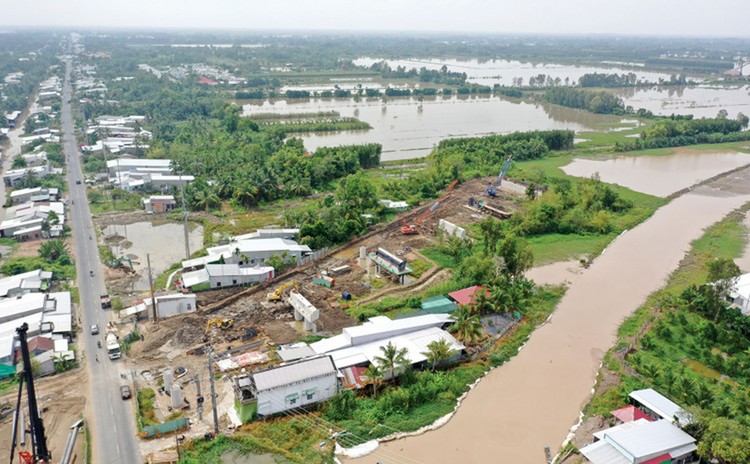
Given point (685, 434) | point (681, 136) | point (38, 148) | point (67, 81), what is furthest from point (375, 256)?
point (67, 81)

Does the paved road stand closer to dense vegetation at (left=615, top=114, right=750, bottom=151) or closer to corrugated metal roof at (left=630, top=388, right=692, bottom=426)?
corrugated metal roof at (left=630, top=388, right=692, bottom=426)

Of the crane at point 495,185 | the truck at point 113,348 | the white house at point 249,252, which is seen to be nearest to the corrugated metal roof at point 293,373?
the truck at point 113,348

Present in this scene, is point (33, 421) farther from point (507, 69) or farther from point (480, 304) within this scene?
point (507, 69)

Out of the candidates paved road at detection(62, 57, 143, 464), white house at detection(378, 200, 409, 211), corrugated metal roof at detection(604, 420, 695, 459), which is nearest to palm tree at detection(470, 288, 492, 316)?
corrugated metal roof at detection(604, 420, 695, 459)

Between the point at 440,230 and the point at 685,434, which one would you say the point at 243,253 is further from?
the point at 685,434

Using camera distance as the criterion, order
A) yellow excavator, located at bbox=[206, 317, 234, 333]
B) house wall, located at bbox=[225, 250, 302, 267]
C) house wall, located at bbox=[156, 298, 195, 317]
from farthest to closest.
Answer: house wall, located at bbox=[225, 250, 302, 267] → house wall, located at bbox=[156, 298, 195, 317] → yellow excavator, located at bbox=[206, 317, 234, 333]

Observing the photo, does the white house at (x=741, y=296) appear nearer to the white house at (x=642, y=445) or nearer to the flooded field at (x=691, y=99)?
the white house at (x=642, y=445)
